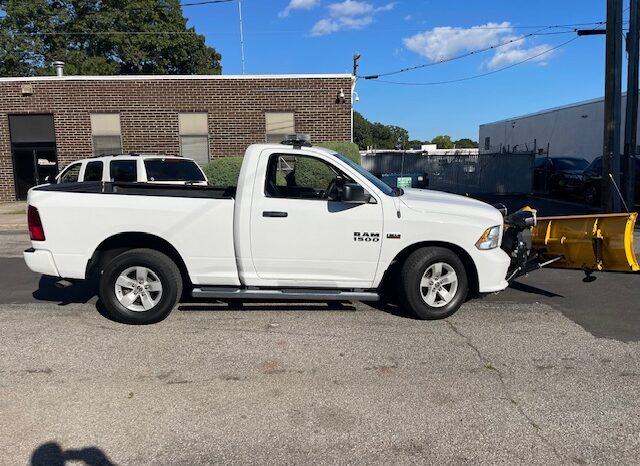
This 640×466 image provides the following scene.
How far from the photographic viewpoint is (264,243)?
17.7 ft

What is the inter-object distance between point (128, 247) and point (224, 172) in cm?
930

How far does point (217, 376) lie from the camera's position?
4203 millimetres

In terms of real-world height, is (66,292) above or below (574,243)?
below

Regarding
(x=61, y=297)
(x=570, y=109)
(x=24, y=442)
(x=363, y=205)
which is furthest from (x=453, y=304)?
(x=570, y=109)

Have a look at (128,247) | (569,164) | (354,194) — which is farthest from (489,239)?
(569,164)

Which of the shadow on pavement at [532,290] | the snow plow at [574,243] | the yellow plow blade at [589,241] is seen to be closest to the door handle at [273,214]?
the snow plow at [574,243]

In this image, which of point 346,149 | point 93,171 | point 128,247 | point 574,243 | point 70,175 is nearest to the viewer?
point 128,247

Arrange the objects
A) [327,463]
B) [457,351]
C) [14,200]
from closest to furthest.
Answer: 1. [327,463]
2. [457,351]
3. [14,200]

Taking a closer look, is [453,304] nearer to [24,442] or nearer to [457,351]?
[457,351]

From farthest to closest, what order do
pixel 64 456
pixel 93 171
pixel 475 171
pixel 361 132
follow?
pixel 361 132 < pixel 475 171 < pixel 93 171 < pixel 64 456

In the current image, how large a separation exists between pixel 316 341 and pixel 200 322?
134 cm

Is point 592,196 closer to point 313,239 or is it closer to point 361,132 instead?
point 313,239

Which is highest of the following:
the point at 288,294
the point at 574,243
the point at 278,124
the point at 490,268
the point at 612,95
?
the point at 278,124

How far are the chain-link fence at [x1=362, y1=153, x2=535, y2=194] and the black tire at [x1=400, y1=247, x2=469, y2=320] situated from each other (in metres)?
14.8
